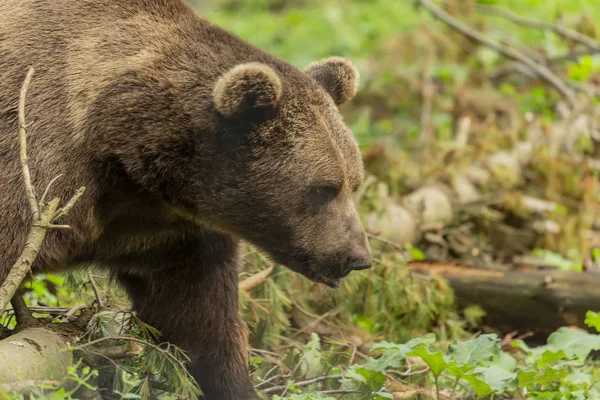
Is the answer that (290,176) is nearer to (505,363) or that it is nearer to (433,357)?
(433,357)

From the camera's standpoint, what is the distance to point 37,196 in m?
4.60

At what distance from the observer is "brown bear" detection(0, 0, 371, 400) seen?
472 centimetres

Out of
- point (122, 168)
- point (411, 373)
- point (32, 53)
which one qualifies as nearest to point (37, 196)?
point (122, 168)

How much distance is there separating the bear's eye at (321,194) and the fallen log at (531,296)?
10.3 feet

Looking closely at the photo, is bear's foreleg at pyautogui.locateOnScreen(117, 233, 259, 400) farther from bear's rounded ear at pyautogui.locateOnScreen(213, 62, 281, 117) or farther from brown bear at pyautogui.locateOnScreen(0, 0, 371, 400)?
bear's rounded ear at pyautogui.locateOnScreen(213, 62, 281, 117)

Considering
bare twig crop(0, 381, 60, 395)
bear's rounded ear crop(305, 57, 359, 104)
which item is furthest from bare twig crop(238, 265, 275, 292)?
bare twig crop(0, 381, 60, 395)

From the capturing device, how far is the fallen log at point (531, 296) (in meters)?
7.29

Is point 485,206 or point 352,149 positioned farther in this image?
point 485,206

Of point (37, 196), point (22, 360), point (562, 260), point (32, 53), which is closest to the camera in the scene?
point (22, 360)

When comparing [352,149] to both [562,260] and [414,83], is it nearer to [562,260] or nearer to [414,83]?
[562,260]

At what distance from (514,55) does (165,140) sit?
8508mm

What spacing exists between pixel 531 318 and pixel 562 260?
6.87 ft

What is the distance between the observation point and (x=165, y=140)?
479 centimetres

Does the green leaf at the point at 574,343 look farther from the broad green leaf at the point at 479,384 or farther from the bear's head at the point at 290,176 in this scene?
the bear's head at the point at 290,176
